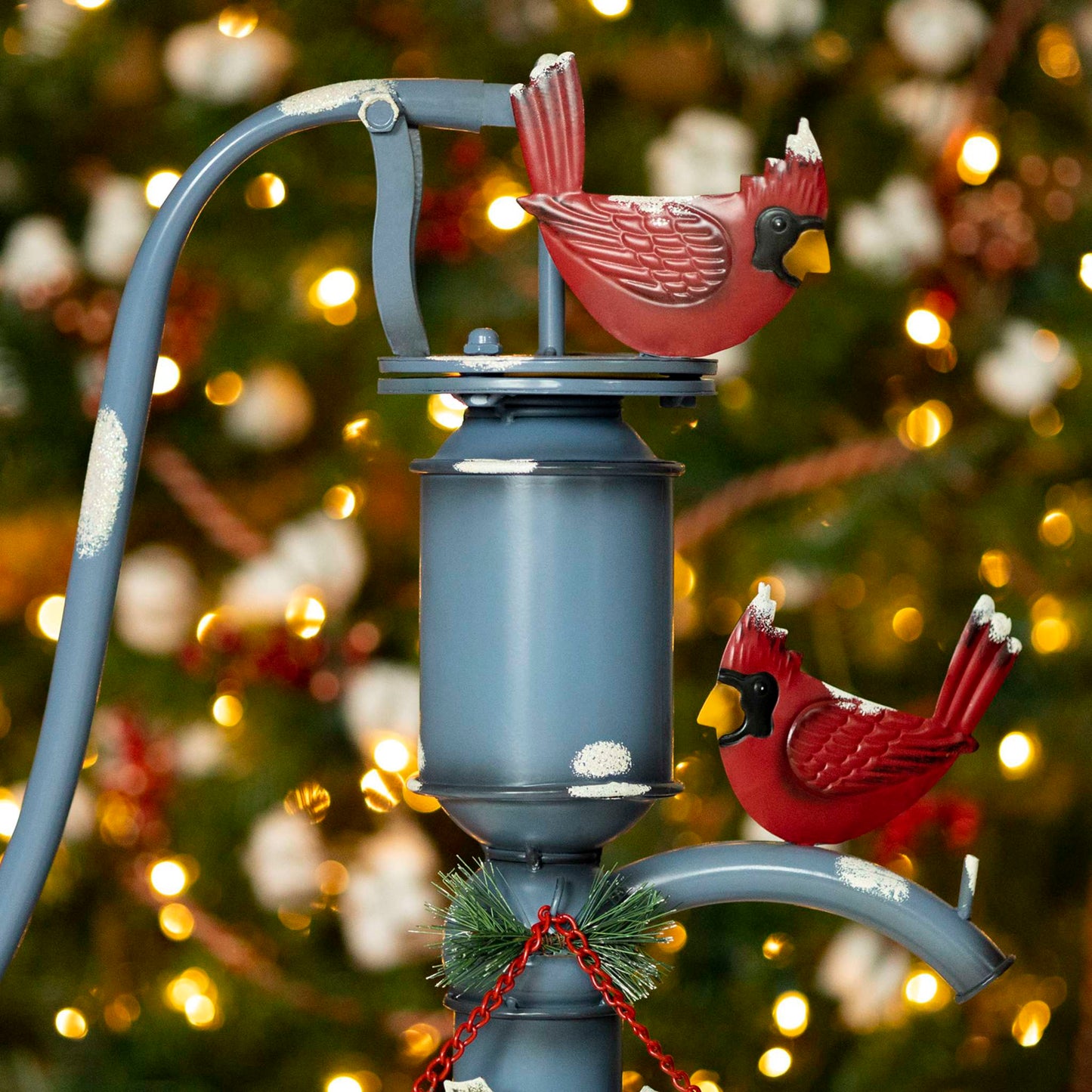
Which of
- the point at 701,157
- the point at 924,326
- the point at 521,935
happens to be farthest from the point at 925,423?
the point at 521,935

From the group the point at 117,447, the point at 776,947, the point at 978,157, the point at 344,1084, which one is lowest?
the point at 344,1084

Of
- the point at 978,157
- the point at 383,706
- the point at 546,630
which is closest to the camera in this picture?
the point at 546,630

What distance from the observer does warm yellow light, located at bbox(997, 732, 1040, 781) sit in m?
1.25

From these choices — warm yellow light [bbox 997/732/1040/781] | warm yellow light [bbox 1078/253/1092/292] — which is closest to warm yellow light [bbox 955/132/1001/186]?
warm yellow light [bbox 1078/253/1092/292]

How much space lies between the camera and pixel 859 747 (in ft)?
1.90

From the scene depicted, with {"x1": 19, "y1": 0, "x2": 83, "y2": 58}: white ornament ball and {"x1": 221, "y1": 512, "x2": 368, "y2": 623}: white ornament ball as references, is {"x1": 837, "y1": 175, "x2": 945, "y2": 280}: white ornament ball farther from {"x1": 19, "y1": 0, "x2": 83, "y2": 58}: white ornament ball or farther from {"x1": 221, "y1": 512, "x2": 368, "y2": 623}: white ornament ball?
{"x1": 19, "y1": 0, "x2": 83, "y2": 58}: white ornament ball

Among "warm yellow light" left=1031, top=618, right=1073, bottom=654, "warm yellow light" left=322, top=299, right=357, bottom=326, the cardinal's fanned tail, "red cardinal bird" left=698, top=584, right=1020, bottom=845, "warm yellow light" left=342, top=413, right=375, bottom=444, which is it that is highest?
"warm yellow light" left=322, top=299, right=357, bottom=326

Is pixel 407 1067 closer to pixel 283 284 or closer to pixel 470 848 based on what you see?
pixel 470 848

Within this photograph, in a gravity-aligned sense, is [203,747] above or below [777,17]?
below

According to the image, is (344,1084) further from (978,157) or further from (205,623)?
(978,157)

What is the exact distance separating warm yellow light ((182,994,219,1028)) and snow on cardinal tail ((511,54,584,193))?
87cm

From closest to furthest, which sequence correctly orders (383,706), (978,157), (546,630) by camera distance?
1. (546,630)
2. (383,706)
3. (978,157)

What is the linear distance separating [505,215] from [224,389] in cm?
27

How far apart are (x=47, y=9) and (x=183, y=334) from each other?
0.91 feet
